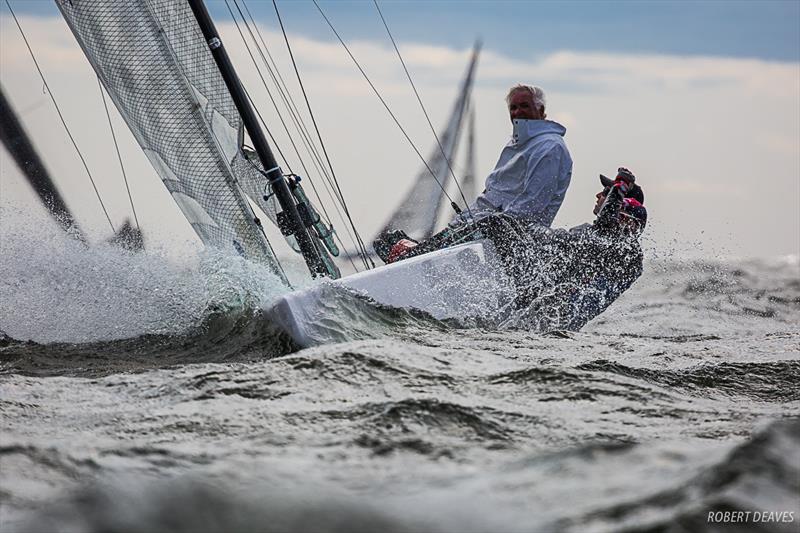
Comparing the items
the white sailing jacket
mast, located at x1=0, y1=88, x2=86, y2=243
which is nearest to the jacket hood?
the white sailing jacket

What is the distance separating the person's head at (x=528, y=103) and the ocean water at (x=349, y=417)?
54.3 inches

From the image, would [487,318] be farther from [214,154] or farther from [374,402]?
[374,402]

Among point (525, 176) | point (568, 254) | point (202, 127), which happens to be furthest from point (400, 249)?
point (202, 127)

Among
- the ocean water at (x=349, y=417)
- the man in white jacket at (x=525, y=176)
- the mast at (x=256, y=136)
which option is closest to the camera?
the ocean water at (x=349, y=417)

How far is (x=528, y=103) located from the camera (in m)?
5.86

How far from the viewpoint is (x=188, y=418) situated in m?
2.59

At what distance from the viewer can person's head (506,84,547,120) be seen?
5.86 m

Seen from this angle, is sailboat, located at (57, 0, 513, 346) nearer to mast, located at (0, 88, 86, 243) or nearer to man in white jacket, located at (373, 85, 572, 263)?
man in white jacket, located at (373, 85, 572, 263)

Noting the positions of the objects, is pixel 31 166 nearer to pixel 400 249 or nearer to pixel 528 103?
pixel 400 249

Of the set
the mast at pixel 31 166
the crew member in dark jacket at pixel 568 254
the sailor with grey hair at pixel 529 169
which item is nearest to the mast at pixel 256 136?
the crew member in dark jacket at pixel 568 254

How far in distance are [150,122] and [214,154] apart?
42 cm

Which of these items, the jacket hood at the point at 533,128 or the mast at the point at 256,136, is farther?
the jacket hood at the point at 533,128

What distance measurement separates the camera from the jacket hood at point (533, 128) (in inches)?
229

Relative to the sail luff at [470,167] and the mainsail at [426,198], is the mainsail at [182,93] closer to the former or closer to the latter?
the mainsail at [426,198]
